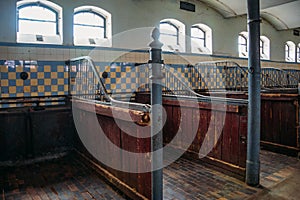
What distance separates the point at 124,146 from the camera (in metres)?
2.57

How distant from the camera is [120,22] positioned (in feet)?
17.5

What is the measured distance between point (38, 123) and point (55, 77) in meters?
0.85

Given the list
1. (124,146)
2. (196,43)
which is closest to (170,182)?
(124,146)

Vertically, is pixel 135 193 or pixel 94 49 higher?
pixel 94 49

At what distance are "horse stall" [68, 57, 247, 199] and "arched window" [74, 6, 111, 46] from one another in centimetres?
64

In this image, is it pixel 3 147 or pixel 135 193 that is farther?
pixel 3 147

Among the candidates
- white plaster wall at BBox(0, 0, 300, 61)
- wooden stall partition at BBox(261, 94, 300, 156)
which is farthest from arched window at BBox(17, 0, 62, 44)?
wooden stall partition at BBox(261, 94, 300, 156)

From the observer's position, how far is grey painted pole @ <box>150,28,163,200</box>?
6.18 feet

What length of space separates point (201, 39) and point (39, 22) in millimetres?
4243

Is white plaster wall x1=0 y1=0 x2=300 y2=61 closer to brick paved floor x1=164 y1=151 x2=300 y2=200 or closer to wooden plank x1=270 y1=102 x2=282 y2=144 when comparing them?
wooden plank x1=270 y1=102 x2=282 y2=144

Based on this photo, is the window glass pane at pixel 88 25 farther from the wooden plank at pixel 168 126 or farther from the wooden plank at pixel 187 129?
the wooden plank at pixel 187 129

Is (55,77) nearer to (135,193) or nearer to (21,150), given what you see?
(21,150)

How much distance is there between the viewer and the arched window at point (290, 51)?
10.1 metres

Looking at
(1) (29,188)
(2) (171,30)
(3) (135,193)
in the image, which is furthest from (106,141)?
(2) (171,30)
